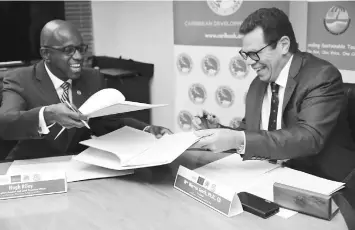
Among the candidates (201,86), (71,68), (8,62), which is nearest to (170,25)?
(201,86)

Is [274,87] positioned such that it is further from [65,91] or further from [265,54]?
[65,91]

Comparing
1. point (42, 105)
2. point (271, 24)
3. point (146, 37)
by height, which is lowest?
point (42, 105)

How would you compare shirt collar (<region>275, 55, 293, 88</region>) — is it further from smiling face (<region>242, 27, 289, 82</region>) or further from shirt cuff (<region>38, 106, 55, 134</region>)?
shirt cuff (<region>38, 106, 55, 134</region>)

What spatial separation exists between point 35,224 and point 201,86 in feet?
8.04

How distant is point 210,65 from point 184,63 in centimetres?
26

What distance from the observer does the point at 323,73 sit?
1.83 meters

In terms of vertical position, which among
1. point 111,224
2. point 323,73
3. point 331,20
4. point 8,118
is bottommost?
point 111,224

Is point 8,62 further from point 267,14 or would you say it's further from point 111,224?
point 111,224

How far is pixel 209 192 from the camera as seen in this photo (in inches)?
52.5

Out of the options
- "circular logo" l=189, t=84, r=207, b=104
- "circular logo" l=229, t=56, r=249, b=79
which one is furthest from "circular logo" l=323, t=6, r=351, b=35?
"circular logo" l=189, t=84, r=207, b=104

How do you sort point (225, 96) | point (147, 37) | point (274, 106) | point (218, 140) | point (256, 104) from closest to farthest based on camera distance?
point (218, 140)
point (274, 106)
point (256, 104)
point (225, 96)
point (147, 37)

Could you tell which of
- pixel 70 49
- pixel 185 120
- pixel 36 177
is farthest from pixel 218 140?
pixel 185 120

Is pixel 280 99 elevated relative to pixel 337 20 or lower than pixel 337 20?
lower

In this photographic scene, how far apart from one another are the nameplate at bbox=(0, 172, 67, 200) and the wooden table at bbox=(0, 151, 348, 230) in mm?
25
